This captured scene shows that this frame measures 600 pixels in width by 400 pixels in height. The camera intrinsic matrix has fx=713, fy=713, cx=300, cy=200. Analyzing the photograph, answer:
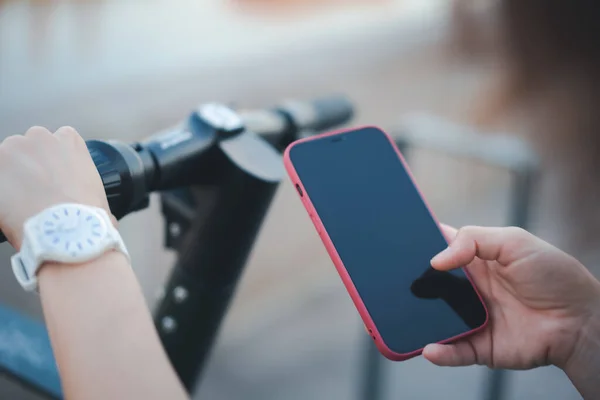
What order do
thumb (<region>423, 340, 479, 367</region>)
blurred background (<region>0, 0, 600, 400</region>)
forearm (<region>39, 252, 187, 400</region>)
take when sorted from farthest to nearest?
blurred background (<region>0, 0, 600, 400</region>) → thumb (<region>423, 340, 479, 367</region>) → forearm (<region>39, 252, 187, 400</region>)

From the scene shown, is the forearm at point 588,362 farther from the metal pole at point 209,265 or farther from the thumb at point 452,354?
the metal pole at point 209,265

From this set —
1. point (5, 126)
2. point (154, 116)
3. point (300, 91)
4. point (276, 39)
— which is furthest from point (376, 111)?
point (5, 126)

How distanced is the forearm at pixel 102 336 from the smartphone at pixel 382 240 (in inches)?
10.2

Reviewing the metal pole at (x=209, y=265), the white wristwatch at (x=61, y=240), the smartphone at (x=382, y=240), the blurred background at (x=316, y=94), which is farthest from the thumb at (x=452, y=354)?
the blurred background at (x=316, y=94)

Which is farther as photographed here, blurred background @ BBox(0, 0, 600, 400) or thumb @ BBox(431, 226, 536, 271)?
blurred background @ BBox(0, 0, 600, 400)

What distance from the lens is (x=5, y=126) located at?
2178 mm

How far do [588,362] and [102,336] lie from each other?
21.6 inches

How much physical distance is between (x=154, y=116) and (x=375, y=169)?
1.85 metres

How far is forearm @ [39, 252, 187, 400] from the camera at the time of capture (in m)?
0.56

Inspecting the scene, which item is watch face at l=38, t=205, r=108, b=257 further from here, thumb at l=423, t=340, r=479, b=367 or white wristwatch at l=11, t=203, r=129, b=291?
thumb at l=423, t=340, r=479, b=367

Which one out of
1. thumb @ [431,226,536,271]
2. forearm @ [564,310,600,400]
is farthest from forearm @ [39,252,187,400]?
forearm @ [564,310,600,400]

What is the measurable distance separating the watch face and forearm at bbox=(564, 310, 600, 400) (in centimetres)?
55

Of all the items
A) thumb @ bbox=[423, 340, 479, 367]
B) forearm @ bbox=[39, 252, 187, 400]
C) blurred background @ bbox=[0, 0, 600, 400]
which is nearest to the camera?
forearm @ bbox=[39, 252, 187, 400]

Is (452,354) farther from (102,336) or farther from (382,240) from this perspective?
(102,336)
